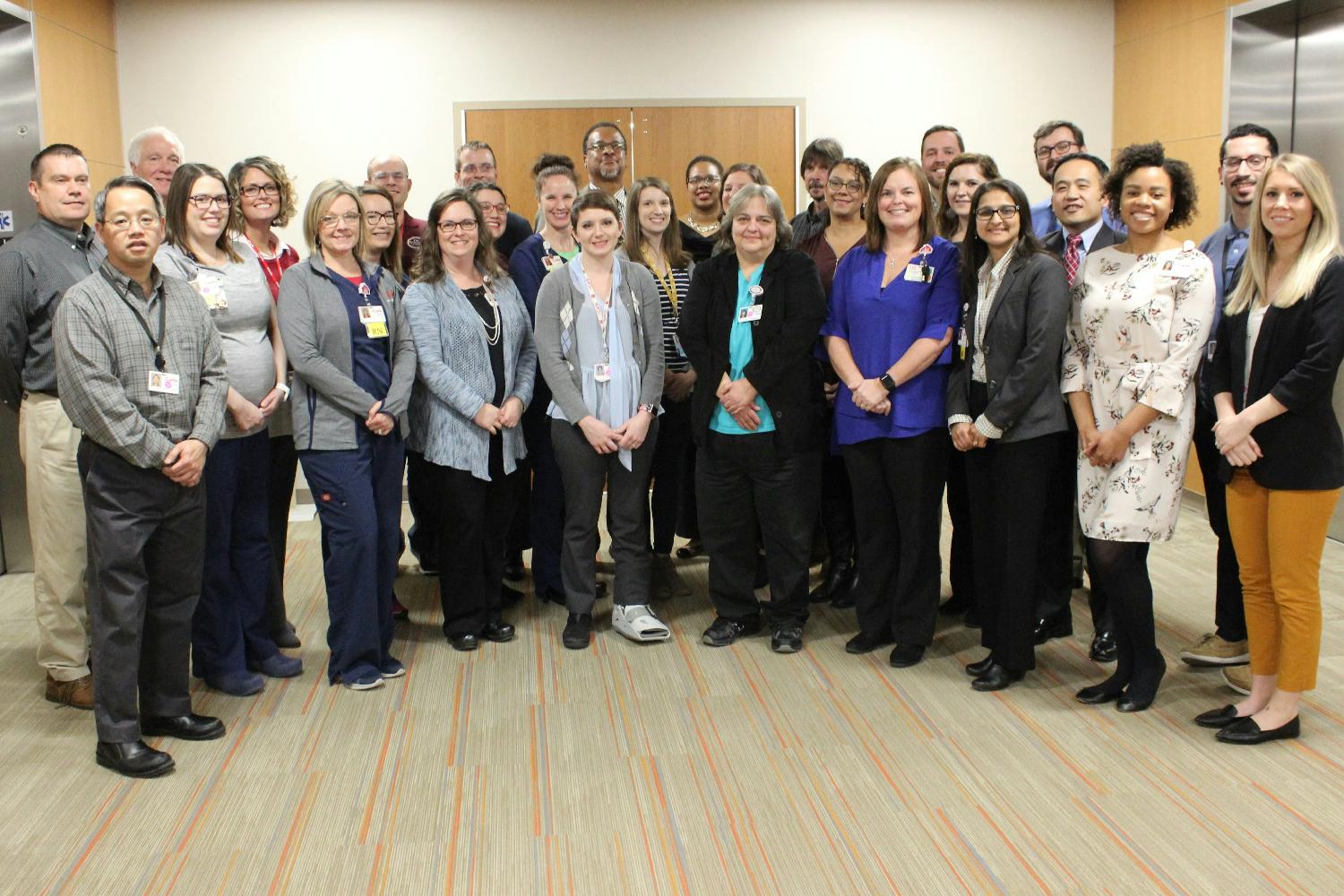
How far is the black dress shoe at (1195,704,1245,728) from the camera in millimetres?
3344

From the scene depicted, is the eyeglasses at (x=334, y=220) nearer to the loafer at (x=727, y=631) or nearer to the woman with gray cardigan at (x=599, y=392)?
the woman with gray cardigan at (x=599, y=392)

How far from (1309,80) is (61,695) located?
624 centimetres

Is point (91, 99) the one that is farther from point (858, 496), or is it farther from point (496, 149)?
point (858, 496)

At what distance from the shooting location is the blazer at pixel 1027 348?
3436 millimetres

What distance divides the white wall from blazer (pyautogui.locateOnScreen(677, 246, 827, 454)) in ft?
12.9

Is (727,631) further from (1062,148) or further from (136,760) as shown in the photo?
(1062,148)

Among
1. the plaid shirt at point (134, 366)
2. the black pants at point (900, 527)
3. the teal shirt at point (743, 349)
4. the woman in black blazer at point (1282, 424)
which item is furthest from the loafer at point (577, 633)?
the woman in black blazer at point (1282, 424)

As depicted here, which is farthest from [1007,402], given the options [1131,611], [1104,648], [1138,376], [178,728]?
[178,728]

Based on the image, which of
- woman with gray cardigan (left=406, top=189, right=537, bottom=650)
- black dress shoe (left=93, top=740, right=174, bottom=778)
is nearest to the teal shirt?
woman with gray cardigan (left=406, top=189, right=537, bottom=650)

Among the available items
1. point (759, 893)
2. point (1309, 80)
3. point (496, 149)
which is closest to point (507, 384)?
point (759, 893)

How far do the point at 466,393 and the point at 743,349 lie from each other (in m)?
0.98

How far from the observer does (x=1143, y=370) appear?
3287 mm

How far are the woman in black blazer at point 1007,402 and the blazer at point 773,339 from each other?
51cm

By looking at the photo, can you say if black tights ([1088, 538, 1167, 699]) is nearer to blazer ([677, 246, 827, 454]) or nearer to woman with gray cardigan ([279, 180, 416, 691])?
blazer ([677, 246, 827, 454])
